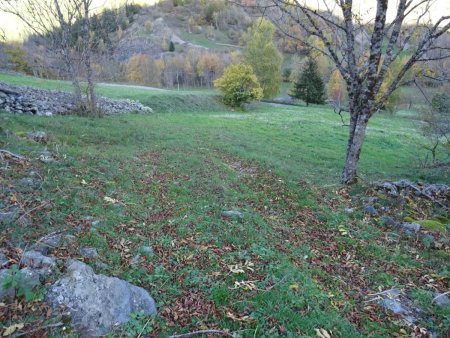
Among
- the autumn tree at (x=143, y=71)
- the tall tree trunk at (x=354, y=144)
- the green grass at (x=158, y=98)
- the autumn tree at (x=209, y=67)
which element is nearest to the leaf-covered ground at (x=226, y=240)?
the tall tree trunk at (x=354, y=144)

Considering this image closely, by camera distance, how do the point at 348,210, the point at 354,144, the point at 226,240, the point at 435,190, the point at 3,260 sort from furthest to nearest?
the point at 354,144 → the point at 435,190 → the point at 348,210 → the point at 226,240 → the point at 3,260

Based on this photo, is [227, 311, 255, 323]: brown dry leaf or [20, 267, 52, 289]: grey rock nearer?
[20, 267, 52, 289]: grey rock

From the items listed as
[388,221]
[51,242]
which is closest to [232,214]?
[51,242]

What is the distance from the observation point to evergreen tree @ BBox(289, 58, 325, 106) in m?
43.7

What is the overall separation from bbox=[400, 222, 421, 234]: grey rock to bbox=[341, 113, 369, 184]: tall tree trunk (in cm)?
260

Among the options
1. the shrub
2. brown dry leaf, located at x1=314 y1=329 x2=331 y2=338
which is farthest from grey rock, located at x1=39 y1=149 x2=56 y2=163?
the shrub

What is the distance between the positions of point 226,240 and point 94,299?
2.48 m

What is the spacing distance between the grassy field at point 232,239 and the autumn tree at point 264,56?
3417 cm

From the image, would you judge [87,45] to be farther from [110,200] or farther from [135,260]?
[135,260]

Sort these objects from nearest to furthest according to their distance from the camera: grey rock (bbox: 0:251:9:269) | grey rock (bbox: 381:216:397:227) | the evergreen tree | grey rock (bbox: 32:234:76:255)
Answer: grey rock (bbox: 0:251:9:269) → grey rock (bbox: 32:234:76:255) → grey rock (bbox: 381:216:397:227) → the evergreen tree

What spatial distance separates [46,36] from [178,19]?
113 metres

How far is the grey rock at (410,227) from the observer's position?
21.1ft

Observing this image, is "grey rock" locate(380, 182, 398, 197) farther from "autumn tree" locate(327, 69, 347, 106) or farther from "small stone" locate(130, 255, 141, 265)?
"autumn tree" locate(327, 69, 347, 106)

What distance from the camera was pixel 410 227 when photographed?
654 cm
